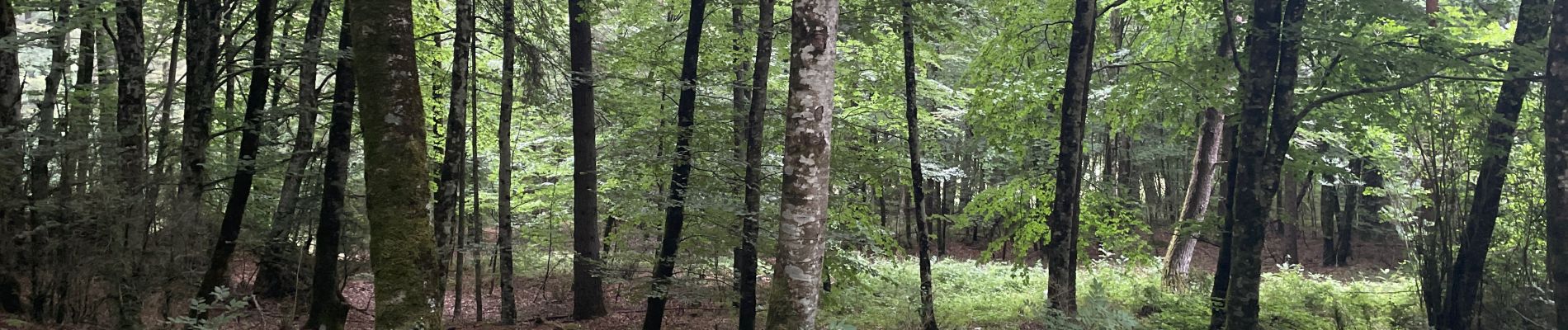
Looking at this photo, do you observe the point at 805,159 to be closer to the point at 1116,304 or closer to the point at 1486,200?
the point at 1486,200

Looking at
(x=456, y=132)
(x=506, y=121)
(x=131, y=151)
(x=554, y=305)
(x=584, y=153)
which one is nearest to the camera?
(x=131, y=151)

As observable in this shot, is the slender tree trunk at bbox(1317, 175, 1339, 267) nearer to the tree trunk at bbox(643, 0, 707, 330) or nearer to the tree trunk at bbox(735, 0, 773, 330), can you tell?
the tree trunk at bbox(735, 0, 773, 330)

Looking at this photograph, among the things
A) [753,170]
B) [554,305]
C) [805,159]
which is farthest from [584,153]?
[805,159]

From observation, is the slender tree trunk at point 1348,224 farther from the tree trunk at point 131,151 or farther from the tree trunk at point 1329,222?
the tree trunk at point 131,151

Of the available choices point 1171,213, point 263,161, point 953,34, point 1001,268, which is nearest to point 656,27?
point 953,34

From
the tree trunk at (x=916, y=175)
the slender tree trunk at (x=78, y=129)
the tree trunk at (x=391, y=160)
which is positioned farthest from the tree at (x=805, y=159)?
the slender tree trunk at (x=78, y=129)

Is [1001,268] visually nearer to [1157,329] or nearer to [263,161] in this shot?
[1157,329]

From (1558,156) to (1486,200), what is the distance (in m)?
0.99

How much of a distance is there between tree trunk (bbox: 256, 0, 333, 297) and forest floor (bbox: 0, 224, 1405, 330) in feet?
1.17

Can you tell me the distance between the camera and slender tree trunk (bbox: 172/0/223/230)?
24.4 ft

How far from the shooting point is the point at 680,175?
9914mm

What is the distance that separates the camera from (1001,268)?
1878 cm

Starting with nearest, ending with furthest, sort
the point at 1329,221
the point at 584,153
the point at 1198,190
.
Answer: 1. the point at 584,153
2. the point at 1198,190
3. the point at 1329,221

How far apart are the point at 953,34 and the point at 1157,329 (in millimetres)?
4369
